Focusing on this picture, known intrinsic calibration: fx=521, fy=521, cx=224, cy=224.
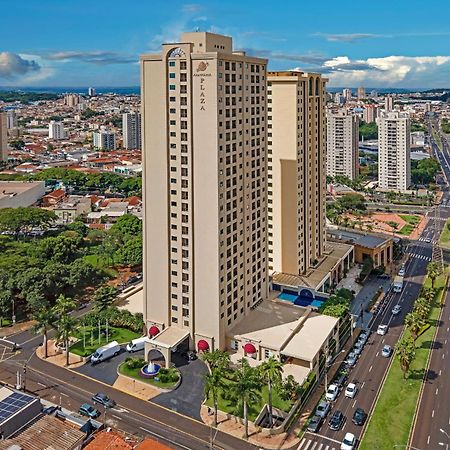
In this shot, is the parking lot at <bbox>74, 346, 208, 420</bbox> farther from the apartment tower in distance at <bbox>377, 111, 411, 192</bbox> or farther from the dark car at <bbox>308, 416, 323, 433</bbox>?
the apartment tower in distance at <bbox>377, 111, 411, 192</bbox>

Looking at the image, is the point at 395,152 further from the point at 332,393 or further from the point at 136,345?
the point at 136,345

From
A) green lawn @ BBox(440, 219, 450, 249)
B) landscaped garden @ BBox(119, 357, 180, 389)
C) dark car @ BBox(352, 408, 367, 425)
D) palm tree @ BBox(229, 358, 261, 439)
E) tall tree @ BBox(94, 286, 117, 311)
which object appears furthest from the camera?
green lawn @ BBox(440, 219, 450, 249)

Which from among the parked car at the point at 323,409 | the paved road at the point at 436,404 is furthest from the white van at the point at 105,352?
the paved road at the point at 436,404

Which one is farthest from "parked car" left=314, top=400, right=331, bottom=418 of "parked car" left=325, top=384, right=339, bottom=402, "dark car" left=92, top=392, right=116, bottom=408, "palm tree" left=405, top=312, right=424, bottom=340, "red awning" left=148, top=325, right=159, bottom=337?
"red awning" left=148, top=325, right=159, bottom=337

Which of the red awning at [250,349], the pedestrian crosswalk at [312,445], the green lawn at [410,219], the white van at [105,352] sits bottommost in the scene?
the pedestrian crosswalk at [312,445]

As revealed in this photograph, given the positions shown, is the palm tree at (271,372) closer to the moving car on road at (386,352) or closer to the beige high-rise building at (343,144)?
the moving car on road at (386,352)

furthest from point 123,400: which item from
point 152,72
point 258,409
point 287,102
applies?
point 287,102
